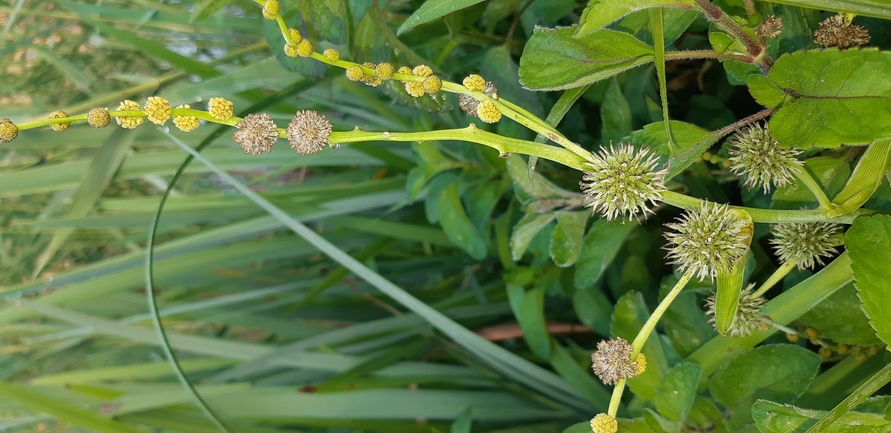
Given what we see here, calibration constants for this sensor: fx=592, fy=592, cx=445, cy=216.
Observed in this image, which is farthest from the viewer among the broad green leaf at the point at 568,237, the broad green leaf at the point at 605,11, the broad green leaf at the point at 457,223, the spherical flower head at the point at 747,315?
the broad green leaf at the point at 457,223

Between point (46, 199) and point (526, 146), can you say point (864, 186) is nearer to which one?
point (526, 146)

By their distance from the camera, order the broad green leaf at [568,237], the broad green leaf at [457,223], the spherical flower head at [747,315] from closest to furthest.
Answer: the spherical flower head at [747,315], the broad green leaf at [568,237], the broad green leaf at [457,223]

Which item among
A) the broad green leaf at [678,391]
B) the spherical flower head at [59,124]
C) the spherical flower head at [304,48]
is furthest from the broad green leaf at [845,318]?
the spherical flower head at [59,124]

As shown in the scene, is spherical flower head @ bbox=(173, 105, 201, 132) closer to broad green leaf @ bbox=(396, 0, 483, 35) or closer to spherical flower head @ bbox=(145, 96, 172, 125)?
spherical flower head @ bbox=(145, 96, 172, 125)

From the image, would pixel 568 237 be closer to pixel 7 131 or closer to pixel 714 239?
pixel 714 239

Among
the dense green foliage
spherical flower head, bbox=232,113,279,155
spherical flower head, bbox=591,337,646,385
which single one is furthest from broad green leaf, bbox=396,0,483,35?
spherical flower head, bbox=591,337,646,385

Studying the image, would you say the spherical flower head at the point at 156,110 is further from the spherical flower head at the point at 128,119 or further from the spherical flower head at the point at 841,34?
the spherical flower head at the point at 841,34

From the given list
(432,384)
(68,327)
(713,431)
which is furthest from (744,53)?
(68,327)
